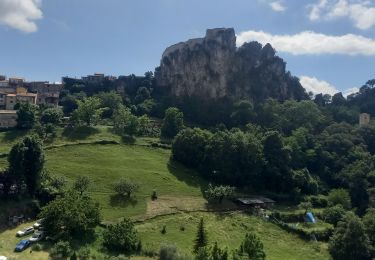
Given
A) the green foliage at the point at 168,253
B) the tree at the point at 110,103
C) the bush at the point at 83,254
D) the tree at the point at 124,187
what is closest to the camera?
the green foliage at the point at 168,253

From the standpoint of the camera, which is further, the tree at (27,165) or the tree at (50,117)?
the tree at (50,117)

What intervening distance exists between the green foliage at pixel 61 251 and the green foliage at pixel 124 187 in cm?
1680

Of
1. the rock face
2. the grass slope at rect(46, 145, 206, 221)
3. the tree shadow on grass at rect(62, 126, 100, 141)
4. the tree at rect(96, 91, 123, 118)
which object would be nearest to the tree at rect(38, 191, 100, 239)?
the grass slope at rect(46, 145, 206, 221)

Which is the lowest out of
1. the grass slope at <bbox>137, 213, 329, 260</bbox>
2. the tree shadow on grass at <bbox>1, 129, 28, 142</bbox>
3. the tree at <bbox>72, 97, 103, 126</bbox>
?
the grass slope at <bbox>137, 213, 329, 260</bbox>

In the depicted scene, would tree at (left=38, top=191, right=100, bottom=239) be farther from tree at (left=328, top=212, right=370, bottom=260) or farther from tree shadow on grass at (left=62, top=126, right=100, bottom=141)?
tree shadow on grass at (left=62, top=126, right=100, bottom=141)

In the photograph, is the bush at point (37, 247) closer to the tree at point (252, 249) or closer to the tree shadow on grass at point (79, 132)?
the tree at point (252, 249)

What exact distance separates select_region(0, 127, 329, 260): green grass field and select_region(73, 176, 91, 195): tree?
1797mm

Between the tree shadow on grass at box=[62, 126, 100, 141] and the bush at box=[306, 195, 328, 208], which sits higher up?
the tree shadow on grass at box=[62, 126, 100, 141]

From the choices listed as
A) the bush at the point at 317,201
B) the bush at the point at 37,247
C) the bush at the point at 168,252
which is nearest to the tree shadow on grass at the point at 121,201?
the bush at the point at 37,247

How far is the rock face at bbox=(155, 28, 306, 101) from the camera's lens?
4938 inches

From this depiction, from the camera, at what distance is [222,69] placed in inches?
4956

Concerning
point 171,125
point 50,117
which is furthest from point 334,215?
point 50,117

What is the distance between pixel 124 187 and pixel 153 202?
Answer: 464cm

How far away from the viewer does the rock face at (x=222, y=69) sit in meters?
125
